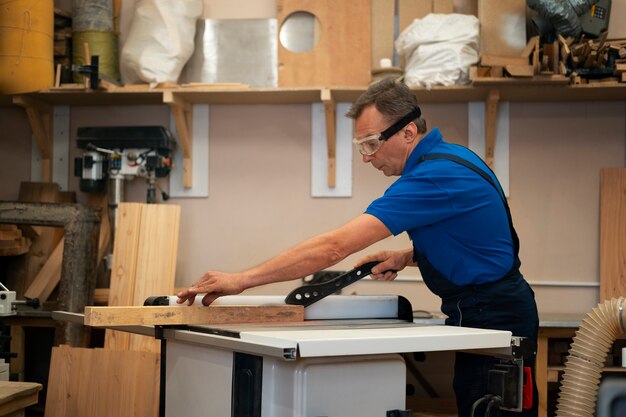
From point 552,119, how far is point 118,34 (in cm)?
250

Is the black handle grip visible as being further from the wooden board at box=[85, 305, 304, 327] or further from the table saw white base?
the table saw white base

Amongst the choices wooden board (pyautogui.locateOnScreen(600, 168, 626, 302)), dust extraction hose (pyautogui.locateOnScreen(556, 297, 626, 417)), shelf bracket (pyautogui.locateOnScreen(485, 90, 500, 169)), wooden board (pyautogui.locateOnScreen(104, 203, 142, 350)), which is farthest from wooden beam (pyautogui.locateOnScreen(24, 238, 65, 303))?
wooden board (pyautogui.locateOnScreen(600, 168, 626, 302))

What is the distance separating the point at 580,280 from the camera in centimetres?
439

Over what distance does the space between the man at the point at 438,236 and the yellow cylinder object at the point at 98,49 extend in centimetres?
233

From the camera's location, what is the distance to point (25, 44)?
4367 mm

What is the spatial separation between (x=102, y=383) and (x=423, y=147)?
206 cm

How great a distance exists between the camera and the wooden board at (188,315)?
7.16ft

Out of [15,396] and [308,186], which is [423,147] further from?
[308,186]

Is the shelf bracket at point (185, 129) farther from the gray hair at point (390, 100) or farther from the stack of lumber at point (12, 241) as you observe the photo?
the gray hair at point (390, 100)

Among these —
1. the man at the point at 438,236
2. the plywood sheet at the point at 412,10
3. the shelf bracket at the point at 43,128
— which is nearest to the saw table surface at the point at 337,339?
the man at the point at 438,236

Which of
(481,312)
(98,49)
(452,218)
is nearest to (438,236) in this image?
(452,218)

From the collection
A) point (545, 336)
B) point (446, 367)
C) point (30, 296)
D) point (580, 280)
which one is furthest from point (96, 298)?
point (580, 280)

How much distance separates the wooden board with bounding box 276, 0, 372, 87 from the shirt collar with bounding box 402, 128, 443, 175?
182cm

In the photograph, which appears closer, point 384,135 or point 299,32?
point 384,135
